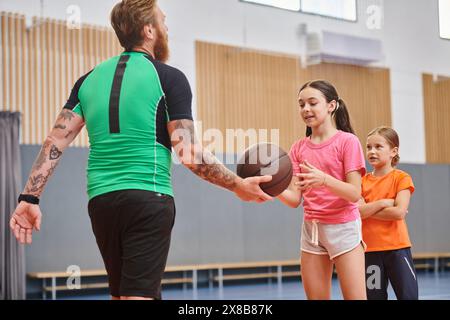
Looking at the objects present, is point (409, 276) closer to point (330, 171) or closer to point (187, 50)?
Answer: point (330, 171)

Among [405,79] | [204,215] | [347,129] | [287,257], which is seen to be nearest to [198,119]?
[204,215]

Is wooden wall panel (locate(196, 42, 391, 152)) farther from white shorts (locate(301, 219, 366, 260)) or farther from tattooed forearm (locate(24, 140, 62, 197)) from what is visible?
tattooed forearm (locate(24, 140, 62, 197))

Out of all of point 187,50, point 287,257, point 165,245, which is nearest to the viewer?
point 165,245

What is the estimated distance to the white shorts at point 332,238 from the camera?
115 inches

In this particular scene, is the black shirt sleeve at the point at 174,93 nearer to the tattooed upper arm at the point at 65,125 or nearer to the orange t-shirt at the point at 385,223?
the tattooed upper arm at the point at 65,125

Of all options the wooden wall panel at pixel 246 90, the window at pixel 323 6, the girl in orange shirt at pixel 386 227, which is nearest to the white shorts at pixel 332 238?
the girl in orange shirt at pixel 386 227

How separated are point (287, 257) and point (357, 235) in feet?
24.3

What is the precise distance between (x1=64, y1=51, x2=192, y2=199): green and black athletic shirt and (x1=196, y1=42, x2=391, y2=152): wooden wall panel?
724cm

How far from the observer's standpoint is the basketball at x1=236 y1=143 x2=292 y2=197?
2.76 m

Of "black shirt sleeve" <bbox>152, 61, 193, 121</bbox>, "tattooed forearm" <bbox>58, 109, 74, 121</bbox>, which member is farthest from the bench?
"black shirt sleeve" <bbox>152, 61, 193, 121</bbox>

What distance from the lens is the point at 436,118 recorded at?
36.1 feet

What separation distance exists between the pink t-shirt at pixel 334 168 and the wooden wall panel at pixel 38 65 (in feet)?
19.1

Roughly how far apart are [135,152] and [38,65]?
6461 mm
